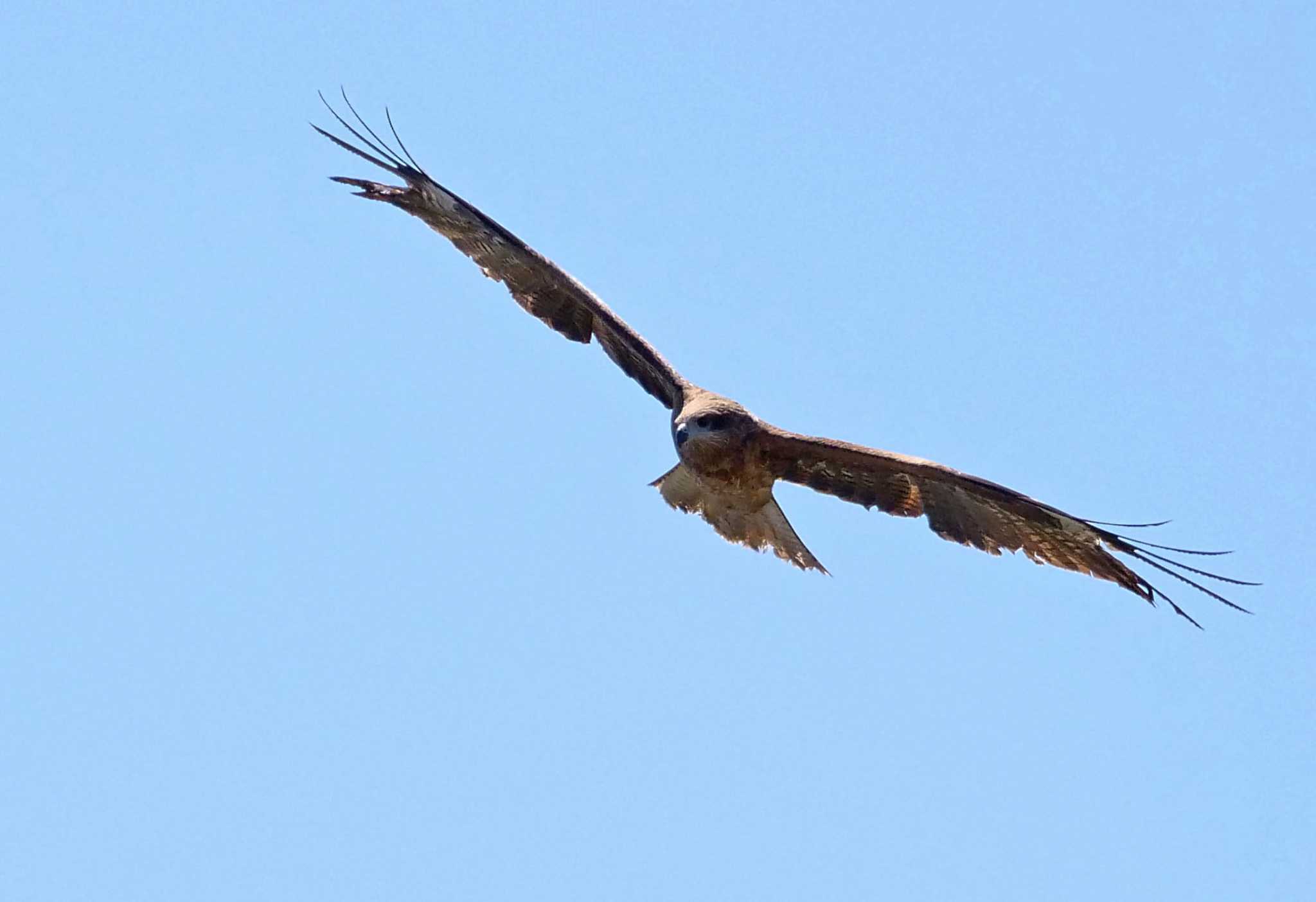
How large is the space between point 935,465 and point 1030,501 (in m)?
0.64

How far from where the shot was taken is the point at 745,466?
12.1m

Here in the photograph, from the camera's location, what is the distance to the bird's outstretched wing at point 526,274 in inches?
507

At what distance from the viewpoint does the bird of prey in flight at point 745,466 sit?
11.8 m

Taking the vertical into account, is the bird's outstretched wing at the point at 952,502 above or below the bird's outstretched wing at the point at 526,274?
below

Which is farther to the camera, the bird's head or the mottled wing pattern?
the mottled wing pattern

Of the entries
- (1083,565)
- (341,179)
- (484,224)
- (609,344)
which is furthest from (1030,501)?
(341,179)

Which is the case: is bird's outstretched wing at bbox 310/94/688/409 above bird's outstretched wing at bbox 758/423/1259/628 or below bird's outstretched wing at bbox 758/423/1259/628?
above

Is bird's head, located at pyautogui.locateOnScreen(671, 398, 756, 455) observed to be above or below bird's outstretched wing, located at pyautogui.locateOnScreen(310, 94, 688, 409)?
below

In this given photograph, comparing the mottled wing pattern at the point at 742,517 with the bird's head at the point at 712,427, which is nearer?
the bird's head at the point at 712,427

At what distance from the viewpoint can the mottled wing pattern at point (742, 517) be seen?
41.4 feet

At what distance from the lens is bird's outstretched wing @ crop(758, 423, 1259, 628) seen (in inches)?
460

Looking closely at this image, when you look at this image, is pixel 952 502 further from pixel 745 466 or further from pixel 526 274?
pixel 526 274

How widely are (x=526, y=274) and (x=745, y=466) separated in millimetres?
2347

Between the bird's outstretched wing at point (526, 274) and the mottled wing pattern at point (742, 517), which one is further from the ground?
the bird's outstretched wing at point (526, 274)
